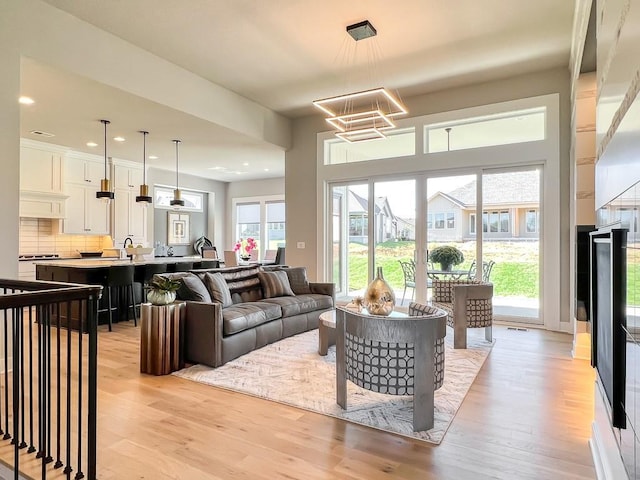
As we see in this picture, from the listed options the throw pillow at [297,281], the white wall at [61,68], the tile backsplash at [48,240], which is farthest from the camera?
the tile backsplash at [48,240]

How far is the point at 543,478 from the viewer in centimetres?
203

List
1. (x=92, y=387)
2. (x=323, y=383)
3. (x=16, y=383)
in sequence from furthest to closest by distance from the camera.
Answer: (x=323, y=383) < (x=92, y=387) < (x=16, y=383)

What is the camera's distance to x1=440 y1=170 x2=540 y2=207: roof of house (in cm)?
557

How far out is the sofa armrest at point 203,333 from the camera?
3.68 meters

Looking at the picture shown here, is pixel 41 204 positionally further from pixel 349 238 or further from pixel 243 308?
pixel 349 238

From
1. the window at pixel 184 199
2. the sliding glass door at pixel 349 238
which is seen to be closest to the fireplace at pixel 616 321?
the sliding glass door at pixel 349 238

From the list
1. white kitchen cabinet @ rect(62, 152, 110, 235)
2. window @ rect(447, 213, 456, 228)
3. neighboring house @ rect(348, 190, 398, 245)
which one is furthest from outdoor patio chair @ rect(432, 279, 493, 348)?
white kitchen cabinet @ rect(62, 152, 110, 235)

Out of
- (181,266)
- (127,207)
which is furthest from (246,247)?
(181,266)

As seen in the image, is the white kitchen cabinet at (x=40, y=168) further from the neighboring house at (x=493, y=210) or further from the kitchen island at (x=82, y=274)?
the neighboring house at (x=493, y=210)

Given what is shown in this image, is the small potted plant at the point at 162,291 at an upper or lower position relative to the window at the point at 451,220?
lower

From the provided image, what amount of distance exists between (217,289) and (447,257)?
3.49 m

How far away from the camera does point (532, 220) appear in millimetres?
5551

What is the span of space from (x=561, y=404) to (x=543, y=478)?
1.11 meters

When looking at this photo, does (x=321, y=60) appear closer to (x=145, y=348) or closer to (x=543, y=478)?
(x=145, y=348)
